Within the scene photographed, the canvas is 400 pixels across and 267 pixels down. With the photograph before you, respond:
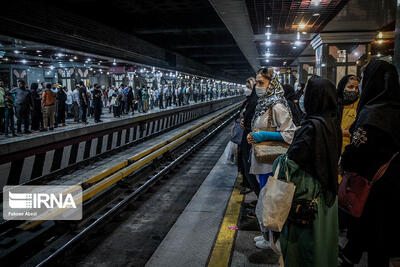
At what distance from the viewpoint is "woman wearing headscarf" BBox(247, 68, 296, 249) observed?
11.7 feet

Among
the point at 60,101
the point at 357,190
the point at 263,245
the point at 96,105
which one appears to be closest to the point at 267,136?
the point at 357,190

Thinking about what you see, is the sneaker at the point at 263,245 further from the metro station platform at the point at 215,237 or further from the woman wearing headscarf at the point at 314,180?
the woman wearing headscarf at the point at 314,180

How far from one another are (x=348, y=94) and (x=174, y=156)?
736 centimetres

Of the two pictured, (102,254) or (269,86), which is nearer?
(269,86)

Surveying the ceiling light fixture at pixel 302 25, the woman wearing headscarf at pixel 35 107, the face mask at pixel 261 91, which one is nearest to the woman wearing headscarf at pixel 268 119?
the face mask at pixel 261 91

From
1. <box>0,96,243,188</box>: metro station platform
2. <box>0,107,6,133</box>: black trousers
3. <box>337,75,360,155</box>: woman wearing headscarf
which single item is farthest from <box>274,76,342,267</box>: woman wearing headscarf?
<box>0,107,6,133</box>: black trousers

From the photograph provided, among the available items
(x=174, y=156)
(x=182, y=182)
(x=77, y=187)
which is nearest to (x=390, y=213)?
(x=77, y=187)

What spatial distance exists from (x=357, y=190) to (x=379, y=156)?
13.3 inches

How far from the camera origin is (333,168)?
2.39 meters

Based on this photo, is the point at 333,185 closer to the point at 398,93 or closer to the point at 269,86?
the point at 398,93

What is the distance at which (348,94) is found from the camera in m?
4.14

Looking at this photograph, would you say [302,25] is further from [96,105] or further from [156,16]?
[96,105]

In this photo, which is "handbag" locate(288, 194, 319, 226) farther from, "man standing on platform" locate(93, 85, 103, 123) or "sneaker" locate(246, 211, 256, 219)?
"man standing on platform" locate(93, 85, 103, 123)

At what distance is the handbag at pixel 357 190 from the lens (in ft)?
9.03
